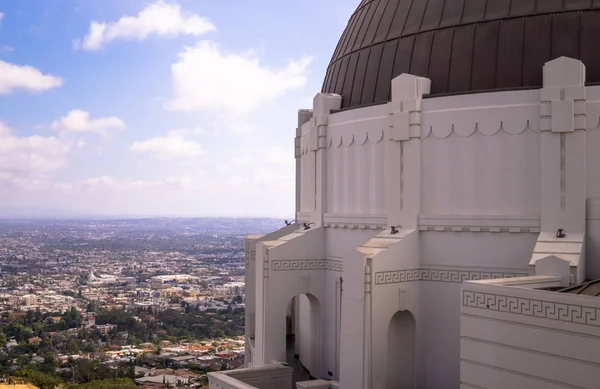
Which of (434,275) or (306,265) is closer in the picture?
(434,275)

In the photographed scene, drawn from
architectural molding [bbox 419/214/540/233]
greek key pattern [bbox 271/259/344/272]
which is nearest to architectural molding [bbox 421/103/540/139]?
architectural molding [bbox 419/214/540/233]

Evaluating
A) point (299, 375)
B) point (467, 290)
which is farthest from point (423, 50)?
point (299, 375)

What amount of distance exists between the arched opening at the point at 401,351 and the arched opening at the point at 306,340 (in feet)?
9.31

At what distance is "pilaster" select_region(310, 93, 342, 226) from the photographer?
17859mm

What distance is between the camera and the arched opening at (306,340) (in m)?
17.6

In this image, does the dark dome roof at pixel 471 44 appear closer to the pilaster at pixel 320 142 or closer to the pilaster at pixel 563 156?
the pilaster at pixel 320 142

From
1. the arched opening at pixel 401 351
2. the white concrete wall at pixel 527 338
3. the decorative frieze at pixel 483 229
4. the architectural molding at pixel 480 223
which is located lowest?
the arched opening at pixel 401 351

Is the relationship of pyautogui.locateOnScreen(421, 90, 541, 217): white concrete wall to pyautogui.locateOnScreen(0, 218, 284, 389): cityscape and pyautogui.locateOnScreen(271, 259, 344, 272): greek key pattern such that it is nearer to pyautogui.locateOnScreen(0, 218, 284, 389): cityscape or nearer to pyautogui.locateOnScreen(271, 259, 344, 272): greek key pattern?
pyautogui.locateOnScreen(271, 259, 344, 272): greek key pattern

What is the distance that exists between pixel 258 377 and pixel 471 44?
844cm

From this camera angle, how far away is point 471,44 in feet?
51.4

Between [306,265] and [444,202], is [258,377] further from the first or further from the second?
[444,202]

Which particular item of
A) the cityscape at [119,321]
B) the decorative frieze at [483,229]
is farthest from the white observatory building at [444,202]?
the cityscape at [119,321]

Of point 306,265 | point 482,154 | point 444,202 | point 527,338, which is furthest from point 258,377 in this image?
point 527,338

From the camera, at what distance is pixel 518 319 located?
10953 millimetres
